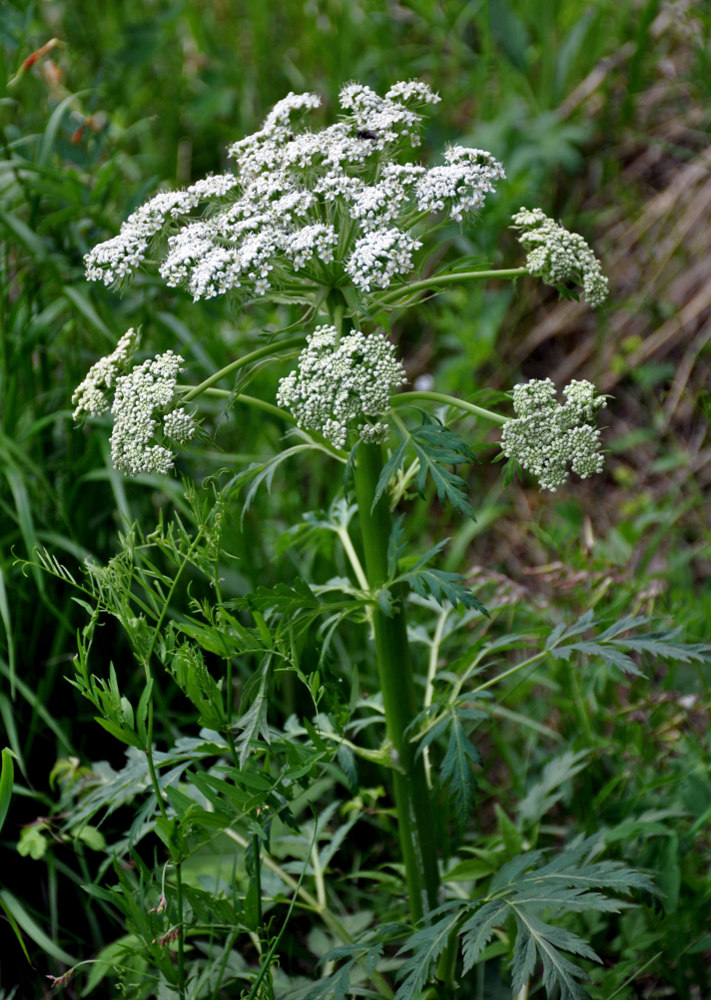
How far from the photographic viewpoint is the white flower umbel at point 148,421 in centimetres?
159

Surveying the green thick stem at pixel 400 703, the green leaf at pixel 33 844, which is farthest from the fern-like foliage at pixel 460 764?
the green leaf at pixel 33 844

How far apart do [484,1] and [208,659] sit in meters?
3.25

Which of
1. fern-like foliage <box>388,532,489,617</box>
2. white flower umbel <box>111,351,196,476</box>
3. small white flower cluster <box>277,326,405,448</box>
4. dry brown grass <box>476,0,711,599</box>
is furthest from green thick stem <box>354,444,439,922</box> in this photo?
dry brown grass <box>476,0,711,599</box>

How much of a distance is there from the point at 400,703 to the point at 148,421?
0.78 m

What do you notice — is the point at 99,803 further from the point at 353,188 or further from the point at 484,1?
the point at 484,1

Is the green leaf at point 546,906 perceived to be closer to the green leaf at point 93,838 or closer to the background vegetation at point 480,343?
the background vegetation at point 480,343

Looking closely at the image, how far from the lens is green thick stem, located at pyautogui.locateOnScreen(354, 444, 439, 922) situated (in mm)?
1819

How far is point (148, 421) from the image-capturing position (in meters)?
1.59

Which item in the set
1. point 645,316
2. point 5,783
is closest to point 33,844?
point 5,783

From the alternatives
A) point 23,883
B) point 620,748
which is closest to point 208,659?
point 23,883

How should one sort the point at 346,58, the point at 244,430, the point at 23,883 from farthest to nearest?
the point at 346,58 < the point at 244,430 < the point at 23,883

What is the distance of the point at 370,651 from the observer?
2873 millimetres

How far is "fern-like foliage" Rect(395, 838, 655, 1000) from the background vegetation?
12.2 inches

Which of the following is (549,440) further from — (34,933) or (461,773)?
(34,933)
